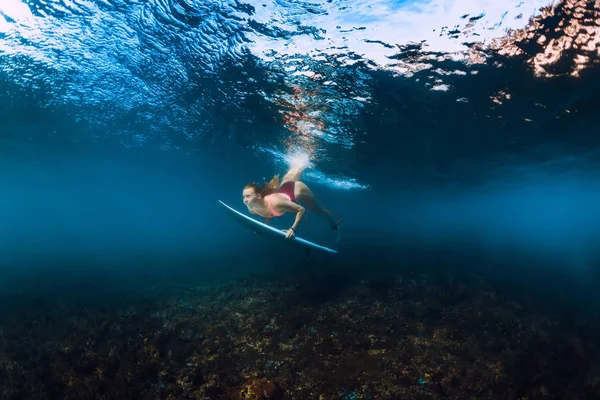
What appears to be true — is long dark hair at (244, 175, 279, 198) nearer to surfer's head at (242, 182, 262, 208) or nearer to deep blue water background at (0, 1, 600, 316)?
surfer's head at (242, 182, 262, 208)

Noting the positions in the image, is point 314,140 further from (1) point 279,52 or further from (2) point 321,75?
(1) point 279,52

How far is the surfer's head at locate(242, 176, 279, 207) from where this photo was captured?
6.89 metres

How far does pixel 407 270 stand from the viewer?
17422 millimetres

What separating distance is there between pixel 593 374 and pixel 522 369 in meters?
2.70

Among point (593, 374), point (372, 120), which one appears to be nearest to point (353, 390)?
point (593, 374)

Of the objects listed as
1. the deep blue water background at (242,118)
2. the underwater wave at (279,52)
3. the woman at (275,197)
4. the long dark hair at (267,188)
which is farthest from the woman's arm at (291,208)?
the underwater wave at (279,52)

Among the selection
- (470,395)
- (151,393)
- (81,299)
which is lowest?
(81,299)

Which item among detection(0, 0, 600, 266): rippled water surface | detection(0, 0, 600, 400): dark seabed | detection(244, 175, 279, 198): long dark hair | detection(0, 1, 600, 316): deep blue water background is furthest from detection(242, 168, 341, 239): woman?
detection(0, 0, 600, 266): rippled water surface

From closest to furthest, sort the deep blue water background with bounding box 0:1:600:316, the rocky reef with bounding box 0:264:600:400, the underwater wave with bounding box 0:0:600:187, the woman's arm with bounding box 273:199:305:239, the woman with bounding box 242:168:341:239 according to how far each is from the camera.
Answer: the rocky reef with bounding box 0:264:600:400
the woman's arm with bounding box 273:199:305:239
the woman with bounding box 242:168:341:239
the underwater wave with bounding box 0:0:600:187
the deep blue water background with bounding box 0:1:600:316

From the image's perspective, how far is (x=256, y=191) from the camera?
22.8 ft

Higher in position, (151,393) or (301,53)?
(301,53)

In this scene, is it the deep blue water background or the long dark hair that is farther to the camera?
the deep blue water background

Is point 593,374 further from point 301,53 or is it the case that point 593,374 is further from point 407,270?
point 301,53

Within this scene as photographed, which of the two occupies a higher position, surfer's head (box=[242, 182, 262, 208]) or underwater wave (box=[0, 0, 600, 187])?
underwater wave (box=[0, 0, 600, 187])
